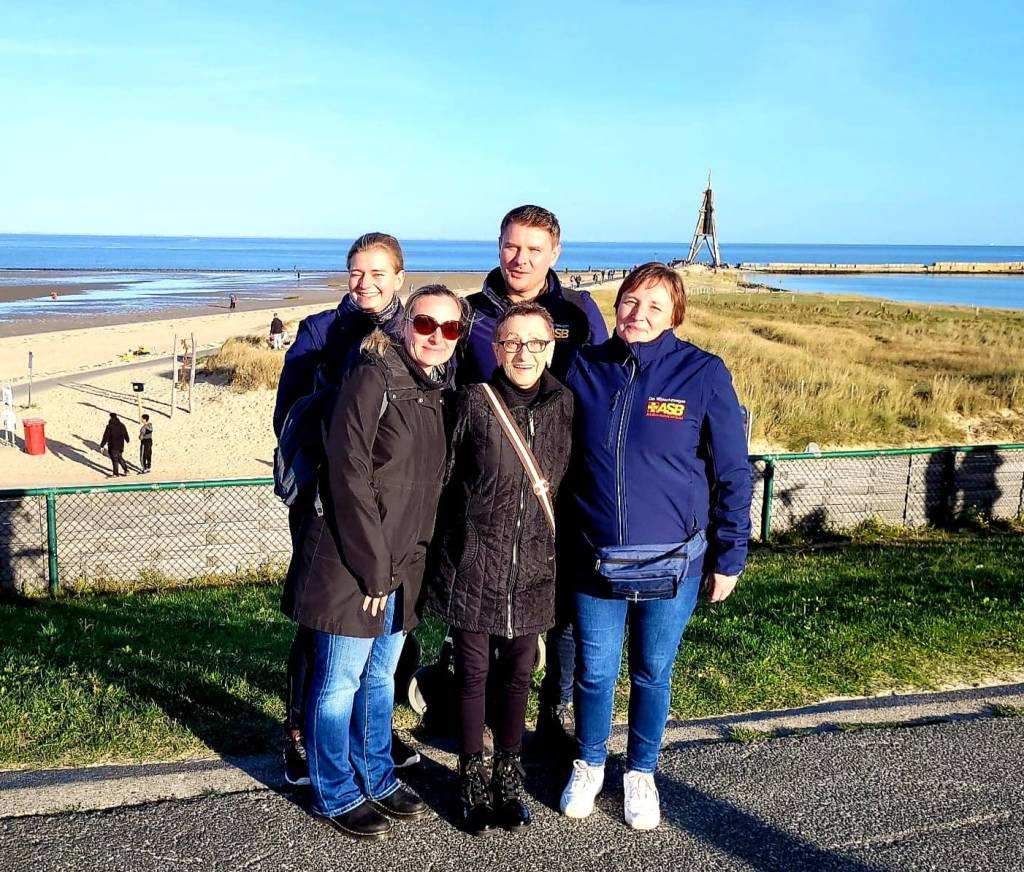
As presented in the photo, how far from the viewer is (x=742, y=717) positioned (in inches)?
165

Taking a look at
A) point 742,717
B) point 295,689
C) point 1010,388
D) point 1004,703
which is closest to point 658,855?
point 742,717

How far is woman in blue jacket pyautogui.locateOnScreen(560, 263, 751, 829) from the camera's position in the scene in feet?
10.4

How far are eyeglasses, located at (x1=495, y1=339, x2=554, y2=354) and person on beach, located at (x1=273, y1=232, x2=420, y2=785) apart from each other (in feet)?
1.73

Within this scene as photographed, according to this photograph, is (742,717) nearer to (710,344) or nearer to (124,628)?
(124,628)

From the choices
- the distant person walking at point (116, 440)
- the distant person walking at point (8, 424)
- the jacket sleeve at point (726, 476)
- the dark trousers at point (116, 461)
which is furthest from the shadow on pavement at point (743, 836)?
the distant person walking at point (8, 424)

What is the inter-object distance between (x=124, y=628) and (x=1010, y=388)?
18742mm

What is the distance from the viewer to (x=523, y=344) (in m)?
3.12

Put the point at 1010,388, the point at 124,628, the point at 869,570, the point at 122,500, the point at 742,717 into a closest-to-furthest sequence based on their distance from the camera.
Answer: the point at 742,717
the point at 124,628
the point at 869,570
the point at 122,500
the point at 1010,388

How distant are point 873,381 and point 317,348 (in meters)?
18.1

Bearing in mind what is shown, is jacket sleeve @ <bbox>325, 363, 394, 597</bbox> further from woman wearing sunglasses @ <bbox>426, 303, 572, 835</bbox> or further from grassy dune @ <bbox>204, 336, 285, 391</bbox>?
grassy dune @ <bbox>204, 336, 285, 391</bbox>

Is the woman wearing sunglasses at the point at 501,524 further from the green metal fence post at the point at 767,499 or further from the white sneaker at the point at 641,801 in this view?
the green metal fence post at the point at 767,499

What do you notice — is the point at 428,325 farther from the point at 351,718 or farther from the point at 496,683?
the point at 351,718

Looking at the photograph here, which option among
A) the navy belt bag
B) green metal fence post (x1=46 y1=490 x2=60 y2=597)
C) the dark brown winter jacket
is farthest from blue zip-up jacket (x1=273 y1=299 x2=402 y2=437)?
green metal fence post (x1=46 y1=490 x2=60 y2=597)

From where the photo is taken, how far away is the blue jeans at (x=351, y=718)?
313cm
